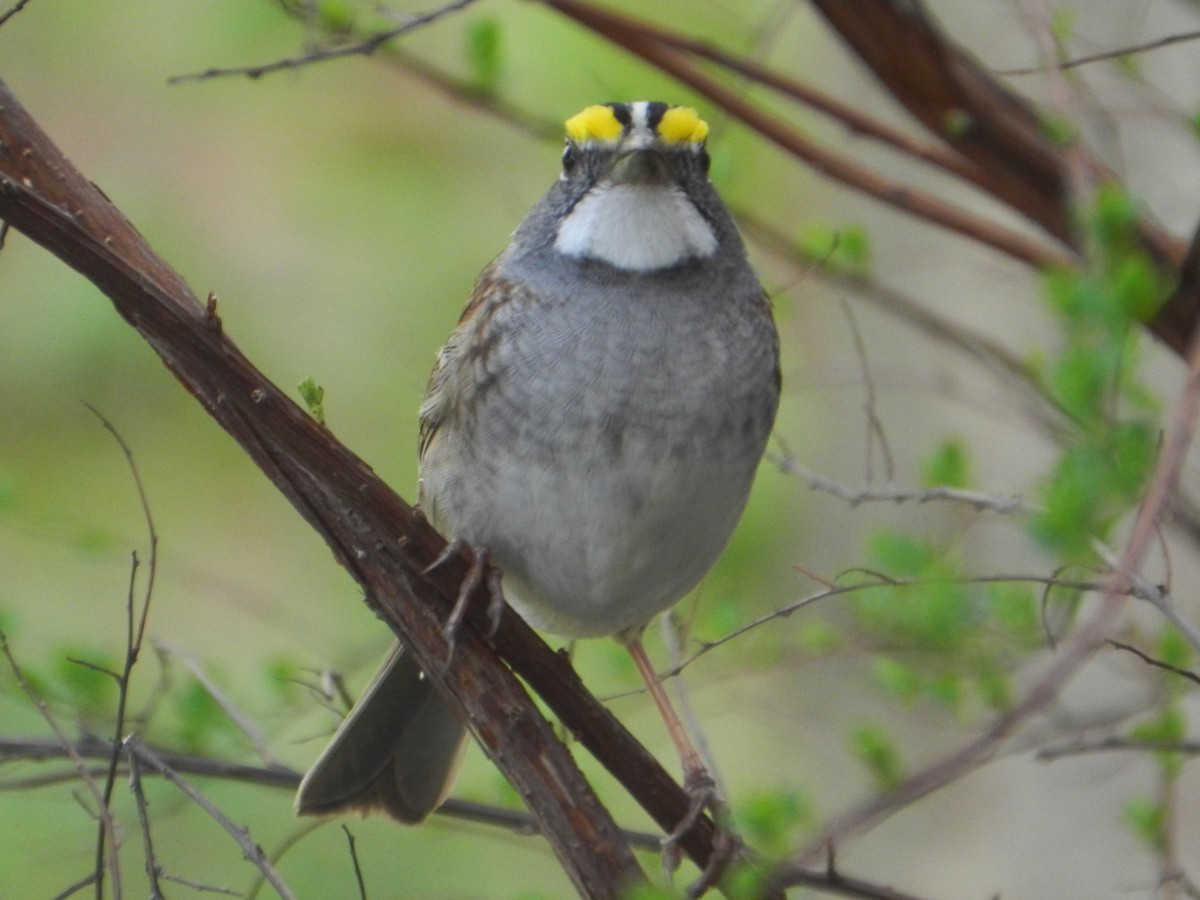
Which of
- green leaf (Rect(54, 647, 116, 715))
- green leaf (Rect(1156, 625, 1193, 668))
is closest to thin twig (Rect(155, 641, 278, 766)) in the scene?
green leaf (Rect(54, 647, 116, 715))

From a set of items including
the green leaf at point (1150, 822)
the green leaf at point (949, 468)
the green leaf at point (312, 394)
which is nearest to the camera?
the green leaf at point (312, 394)

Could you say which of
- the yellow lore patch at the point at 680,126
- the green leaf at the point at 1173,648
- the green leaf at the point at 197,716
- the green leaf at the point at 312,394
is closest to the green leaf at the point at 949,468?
the green leaf at the point at 1173,648

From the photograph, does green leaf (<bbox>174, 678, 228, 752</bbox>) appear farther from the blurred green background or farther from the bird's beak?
the bird's beak

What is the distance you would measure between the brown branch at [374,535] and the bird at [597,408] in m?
0.39

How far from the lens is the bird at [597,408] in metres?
3.03

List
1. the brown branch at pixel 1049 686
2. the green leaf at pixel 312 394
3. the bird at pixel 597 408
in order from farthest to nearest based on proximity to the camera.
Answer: the bird at pixel 597 408
the green leaf at pixel 312 394
the brown branch at pixel 1049 686

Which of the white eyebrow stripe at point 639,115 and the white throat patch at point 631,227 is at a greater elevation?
the white eyebrow stripe at point 639,115

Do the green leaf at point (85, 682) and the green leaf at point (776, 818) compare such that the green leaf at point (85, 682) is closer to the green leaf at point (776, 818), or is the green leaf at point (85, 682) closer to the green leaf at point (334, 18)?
the green leaf at point (334, 18)

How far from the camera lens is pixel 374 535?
2.38 m

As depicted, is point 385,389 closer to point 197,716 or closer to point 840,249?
point 840,249

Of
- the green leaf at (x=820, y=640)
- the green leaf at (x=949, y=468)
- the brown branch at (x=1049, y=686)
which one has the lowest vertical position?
the brown branch at (x=1049, y=686)

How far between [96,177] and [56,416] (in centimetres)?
142

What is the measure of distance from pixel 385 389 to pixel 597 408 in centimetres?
Result: 405

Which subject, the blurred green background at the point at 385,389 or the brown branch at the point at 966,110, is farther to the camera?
the blurred green background at the point at 385,389
